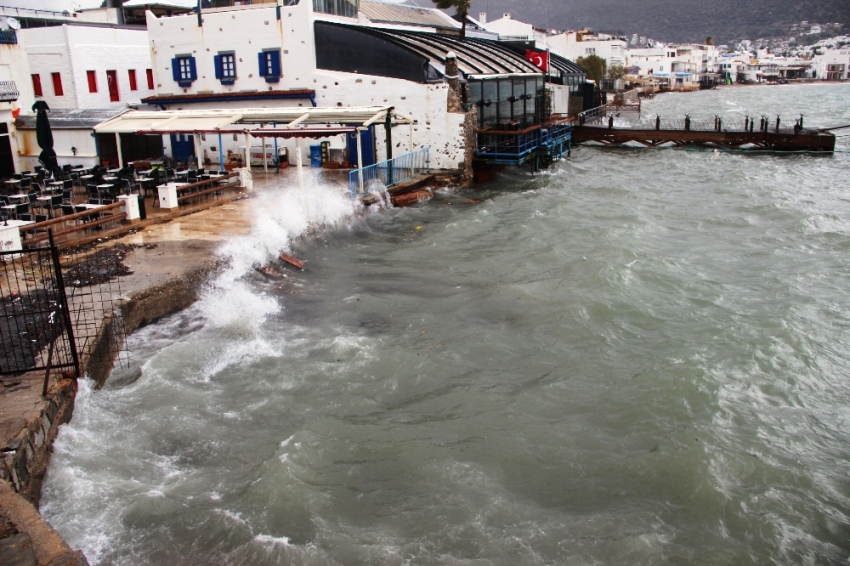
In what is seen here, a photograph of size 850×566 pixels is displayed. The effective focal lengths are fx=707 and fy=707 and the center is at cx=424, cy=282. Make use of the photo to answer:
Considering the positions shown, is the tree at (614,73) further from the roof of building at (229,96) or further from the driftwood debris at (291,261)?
Answer: the driftwood debris at (291,261)

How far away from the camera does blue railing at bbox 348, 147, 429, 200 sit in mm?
22766

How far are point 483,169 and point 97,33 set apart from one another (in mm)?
19270

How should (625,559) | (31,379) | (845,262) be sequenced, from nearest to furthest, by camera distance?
(625,559)
(31,379)
(845,262)

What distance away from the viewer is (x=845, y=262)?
18172 millimetres

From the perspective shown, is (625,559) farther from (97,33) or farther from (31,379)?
(97,33)

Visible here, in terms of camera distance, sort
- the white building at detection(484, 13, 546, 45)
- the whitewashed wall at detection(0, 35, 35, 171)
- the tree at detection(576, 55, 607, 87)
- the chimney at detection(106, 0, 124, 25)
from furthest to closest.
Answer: the tree at detection(576, 55, 607, 87)
the white building at detection(484, 13, 546, 45)
the chimney at detection(106, 0, 124, 25)
the whitewashed wall at detection(0, 35, 35, 171)

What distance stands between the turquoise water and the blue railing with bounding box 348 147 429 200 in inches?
172

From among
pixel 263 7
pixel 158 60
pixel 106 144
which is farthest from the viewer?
pixel 158 60

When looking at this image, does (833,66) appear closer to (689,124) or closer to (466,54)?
(689,124)

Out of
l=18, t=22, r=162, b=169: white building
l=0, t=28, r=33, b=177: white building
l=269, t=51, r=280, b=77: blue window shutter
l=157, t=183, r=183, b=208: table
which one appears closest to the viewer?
l=157, t=183, r=183, b=208: table

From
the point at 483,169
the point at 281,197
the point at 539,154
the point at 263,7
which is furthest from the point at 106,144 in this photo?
the point at 539,154

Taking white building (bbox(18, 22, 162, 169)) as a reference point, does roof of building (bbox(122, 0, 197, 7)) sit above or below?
above

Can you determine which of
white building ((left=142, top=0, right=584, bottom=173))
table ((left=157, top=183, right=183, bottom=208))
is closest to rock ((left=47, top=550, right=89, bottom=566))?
table ((left=157, top=183, right=183, bottom=208))

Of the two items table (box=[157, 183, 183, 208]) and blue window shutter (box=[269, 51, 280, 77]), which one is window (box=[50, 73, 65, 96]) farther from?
table (box=[157, 183, 183, 208])
